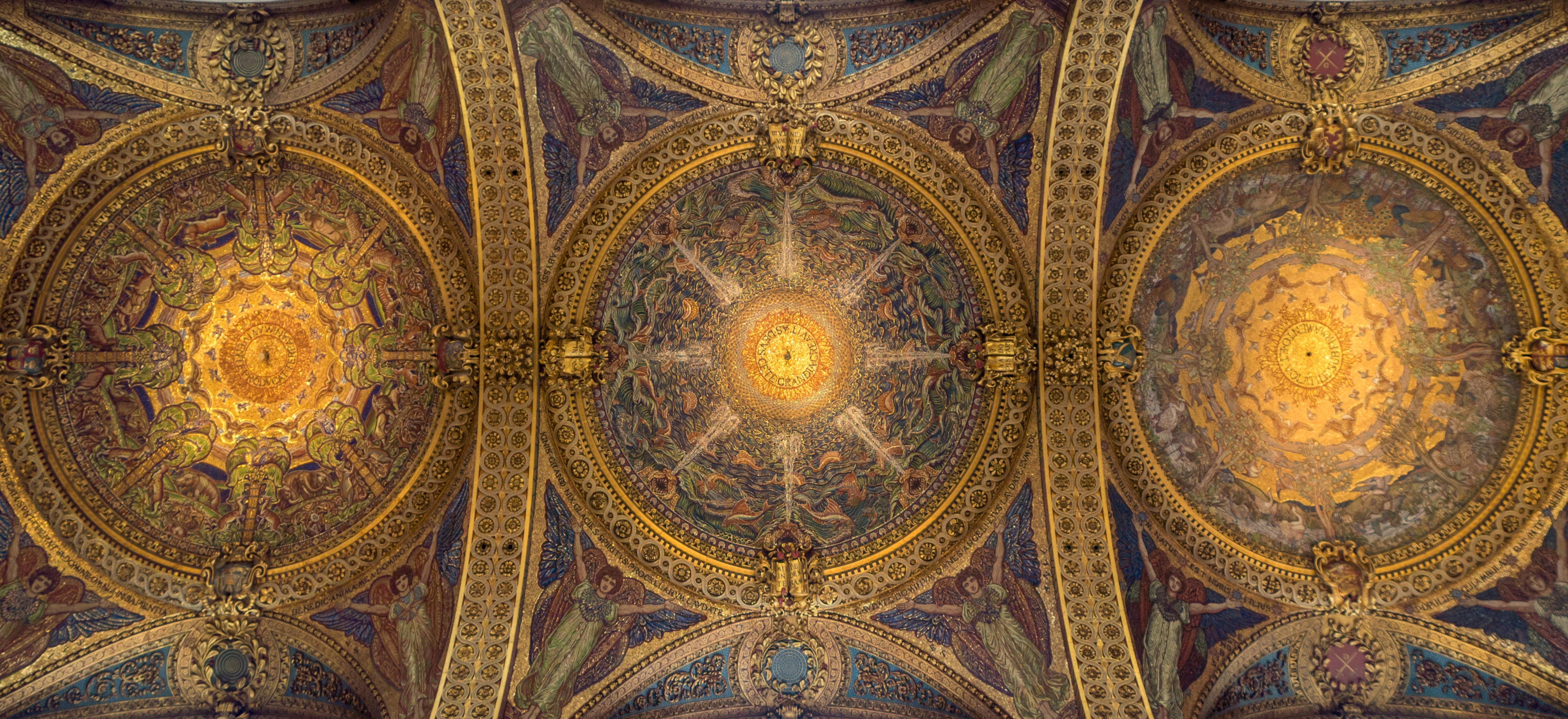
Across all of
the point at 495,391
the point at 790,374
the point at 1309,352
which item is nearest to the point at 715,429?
the point at 790,374

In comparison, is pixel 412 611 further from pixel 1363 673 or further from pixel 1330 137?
pixel 1330 137

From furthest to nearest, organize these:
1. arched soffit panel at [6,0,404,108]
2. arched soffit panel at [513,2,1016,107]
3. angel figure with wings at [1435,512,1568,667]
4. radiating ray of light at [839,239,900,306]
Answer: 1. radiating ray of light at [839,239,900,306]
2. arched soffit panel at [513,2,1016,107]
3. angel figure with wings at [1435,512,1568,667]
4. arched soffit panel at [6,0,404,108]

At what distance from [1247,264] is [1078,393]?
3006 millimetres

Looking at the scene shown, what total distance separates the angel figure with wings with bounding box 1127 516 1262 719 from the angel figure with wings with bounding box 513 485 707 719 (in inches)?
240

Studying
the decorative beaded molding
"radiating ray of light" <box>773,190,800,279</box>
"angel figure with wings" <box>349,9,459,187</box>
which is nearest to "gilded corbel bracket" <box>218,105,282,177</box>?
"angel figure with wings" <box>349,9,459,187</box>

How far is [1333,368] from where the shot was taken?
39.0 feet

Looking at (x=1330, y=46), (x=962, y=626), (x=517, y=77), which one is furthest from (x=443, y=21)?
(x=1330, y=46)

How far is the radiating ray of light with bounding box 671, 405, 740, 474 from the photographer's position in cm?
1252

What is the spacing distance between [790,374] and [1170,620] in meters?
6.28

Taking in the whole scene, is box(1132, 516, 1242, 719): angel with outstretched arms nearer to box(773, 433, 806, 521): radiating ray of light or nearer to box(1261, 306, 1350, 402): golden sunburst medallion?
box(1261, 306, 1350, 402): golden sunburst medallion

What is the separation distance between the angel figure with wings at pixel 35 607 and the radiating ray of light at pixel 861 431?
1016cm

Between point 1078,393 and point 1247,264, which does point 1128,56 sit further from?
point 1078,393

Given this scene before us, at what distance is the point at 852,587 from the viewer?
478 inches

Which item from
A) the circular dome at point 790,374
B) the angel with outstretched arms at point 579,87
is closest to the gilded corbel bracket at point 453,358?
the circular dome at point 790,374
